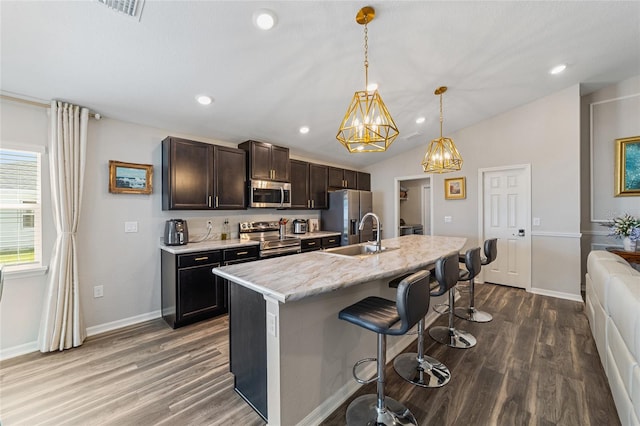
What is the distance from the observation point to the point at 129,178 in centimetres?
310

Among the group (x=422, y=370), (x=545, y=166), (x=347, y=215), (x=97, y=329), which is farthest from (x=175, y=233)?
(x=545, y=166)


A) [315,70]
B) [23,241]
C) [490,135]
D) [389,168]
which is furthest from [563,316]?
[23,241]

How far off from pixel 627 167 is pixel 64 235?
23.4 ft

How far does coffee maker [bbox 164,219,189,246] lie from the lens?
10.5ft

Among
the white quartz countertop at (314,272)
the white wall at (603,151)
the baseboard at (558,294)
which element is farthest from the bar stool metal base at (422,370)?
the white wall at (603,151)

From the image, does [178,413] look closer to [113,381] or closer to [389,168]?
[113,381]

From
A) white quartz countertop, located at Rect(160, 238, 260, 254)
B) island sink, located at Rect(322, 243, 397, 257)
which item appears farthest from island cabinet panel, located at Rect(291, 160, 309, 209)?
island sink, located at Rect(322, 243, 397, 257)

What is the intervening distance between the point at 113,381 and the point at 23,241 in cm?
168

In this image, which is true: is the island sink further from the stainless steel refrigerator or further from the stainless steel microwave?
the stainless steel refrigerator

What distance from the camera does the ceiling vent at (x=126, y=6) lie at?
1677 mm

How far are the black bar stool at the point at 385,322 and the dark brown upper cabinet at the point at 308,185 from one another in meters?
3.05

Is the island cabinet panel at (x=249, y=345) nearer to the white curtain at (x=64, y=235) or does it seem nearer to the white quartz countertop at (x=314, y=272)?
the white quartz countertop at (x=314, y=272)

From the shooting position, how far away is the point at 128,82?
2.43m

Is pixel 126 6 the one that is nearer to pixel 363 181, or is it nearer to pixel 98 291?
pixel 98 291
